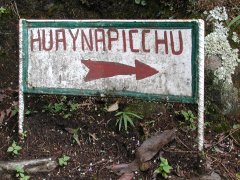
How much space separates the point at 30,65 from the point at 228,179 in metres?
1.78

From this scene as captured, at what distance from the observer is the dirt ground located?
337 centimetres

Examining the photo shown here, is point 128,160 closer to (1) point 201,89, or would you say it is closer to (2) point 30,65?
(1) point 201,89

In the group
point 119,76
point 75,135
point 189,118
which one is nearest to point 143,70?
point 119,76

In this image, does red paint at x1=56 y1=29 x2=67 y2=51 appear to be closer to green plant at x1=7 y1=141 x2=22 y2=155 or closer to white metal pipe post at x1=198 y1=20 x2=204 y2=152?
green plant at x1=7 y1=141 x2=22 y2=155

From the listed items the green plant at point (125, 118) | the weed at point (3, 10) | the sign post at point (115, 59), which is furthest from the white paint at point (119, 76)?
the weed at point (3, 10)

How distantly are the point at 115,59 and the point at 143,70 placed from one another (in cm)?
24

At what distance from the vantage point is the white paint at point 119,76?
326 cm

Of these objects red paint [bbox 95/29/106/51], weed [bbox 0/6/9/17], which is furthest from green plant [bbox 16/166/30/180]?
weed [bbox 0/6/9/17]

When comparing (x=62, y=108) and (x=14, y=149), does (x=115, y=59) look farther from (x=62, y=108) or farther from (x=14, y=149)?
(x=14, y=149)

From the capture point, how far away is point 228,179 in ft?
10.6

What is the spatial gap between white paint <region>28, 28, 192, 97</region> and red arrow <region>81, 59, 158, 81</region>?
27mm

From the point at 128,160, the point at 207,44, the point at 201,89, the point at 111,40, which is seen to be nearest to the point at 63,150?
the point at 128,160

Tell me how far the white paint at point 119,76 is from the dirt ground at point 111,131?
0.35 m

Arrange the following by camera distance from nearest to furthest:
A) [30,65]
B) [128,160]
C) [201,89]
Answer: [201,89], [128,160], [30,65]
